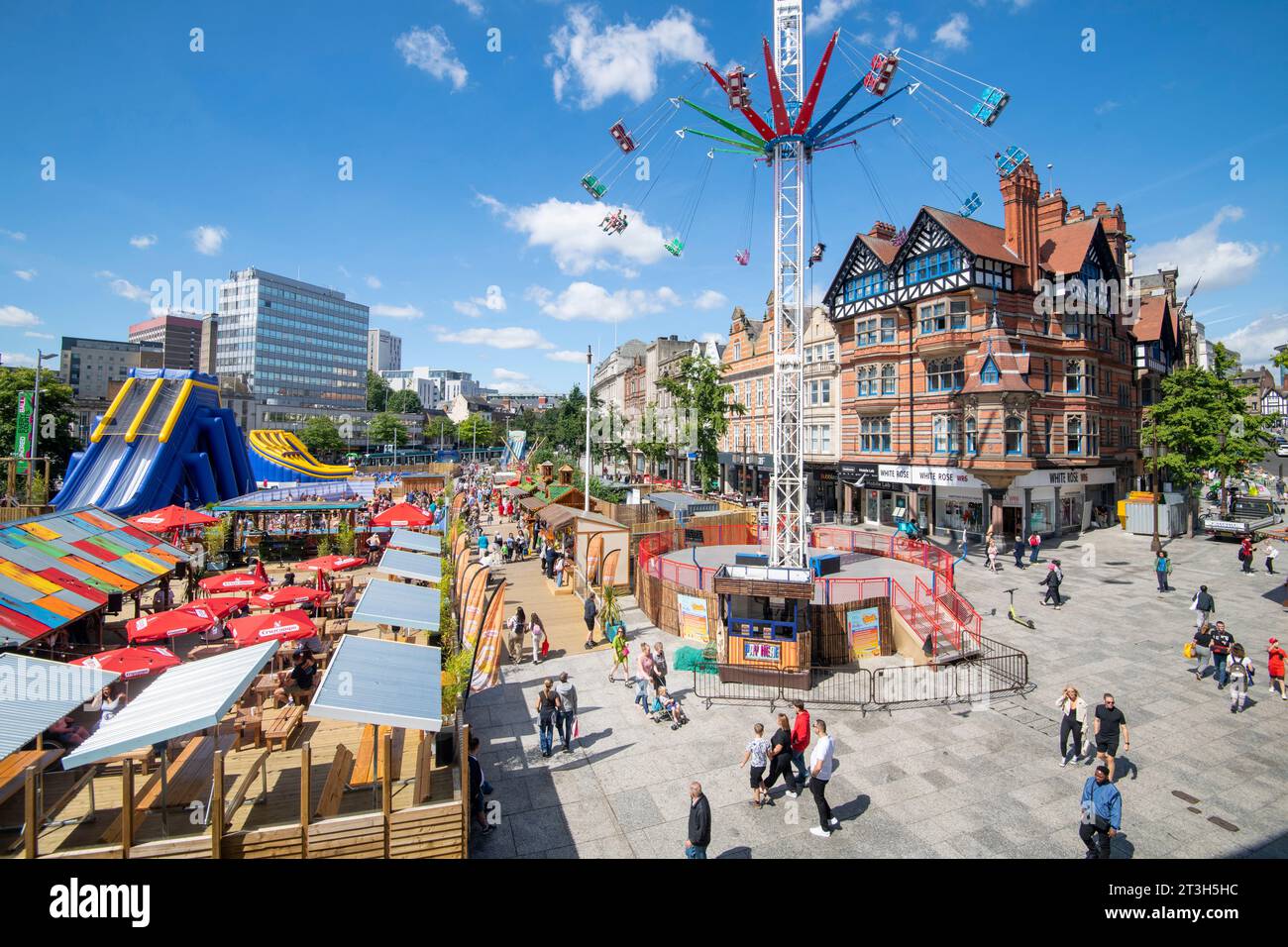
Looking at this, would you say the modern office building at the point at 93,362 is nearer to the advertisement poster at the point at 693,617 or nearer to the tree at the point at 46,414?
the tree at the point at 46,414

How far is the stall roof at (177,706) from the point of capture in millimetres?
6887

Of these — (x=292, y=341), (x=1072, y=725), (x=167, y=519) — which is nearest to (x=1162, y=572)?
(x=1072, y=725)

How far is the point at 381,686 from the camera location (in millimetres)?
8469

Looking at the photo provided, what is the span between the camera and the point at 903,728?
12336mm

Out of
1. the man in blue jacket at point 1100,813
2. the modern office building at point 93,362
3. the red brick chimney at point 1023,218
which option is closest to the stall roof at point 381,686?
the man in blue jacket at point 1100,813

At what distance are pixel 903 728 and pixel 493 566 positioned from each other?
1964 centimetres

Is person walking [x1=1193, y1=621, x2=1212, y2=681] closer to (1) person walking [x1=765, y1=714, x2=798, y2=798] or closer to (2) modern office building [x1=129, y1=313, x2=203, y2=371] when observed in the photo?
(1) person walking [x1=765, y1=714, x2=798, y2=798]

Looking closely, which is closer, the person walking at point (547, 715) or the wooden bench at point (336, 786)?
the wooden bench at point (336, 786)

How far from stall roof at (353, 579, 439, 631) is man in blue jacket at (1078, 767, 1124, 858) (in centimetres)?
1114

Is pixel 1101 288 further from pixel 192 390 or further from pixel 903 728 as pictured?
pixel 192 390

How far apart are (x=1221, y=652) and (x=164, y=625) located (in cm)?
2331

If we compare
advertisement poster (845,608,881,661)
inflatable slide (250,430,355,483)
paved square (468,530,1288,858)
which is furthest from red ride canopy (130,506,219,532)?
advertisement poster (845,608,881,661)

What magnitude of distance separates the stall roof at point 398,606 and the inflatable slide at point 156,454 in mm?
22516
